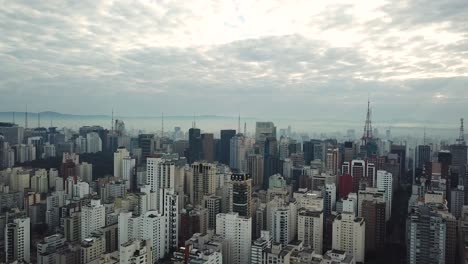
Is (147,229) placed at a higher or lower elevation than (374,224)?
higher

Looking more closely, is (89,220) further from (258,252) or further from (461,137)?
(461,137)

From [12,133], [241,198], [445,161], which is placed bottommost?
[241,198]

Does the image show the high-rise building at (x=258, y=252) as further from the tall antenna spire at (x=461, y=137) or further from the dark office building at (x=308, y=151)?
the dark office building at (x=308, y=151)

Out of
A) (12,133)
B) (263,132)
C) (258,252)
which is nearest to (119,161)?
(12,133)

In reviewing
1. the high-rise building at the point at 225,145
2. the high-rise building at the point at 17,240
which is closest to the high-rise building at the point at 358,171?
the high-rise building at the point at 225,145

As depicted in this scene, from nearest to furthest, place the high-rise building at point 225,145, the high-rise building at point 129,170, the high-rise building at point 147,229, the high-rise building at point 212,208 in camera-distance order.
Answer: the high-rise building at point 147,229, the high-rise building at point 212,208, the high-rise building at point 129,170, the high-rise building at point 225,145

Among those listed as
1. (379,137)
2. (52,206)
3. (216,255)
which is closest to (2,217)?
(52,206)
